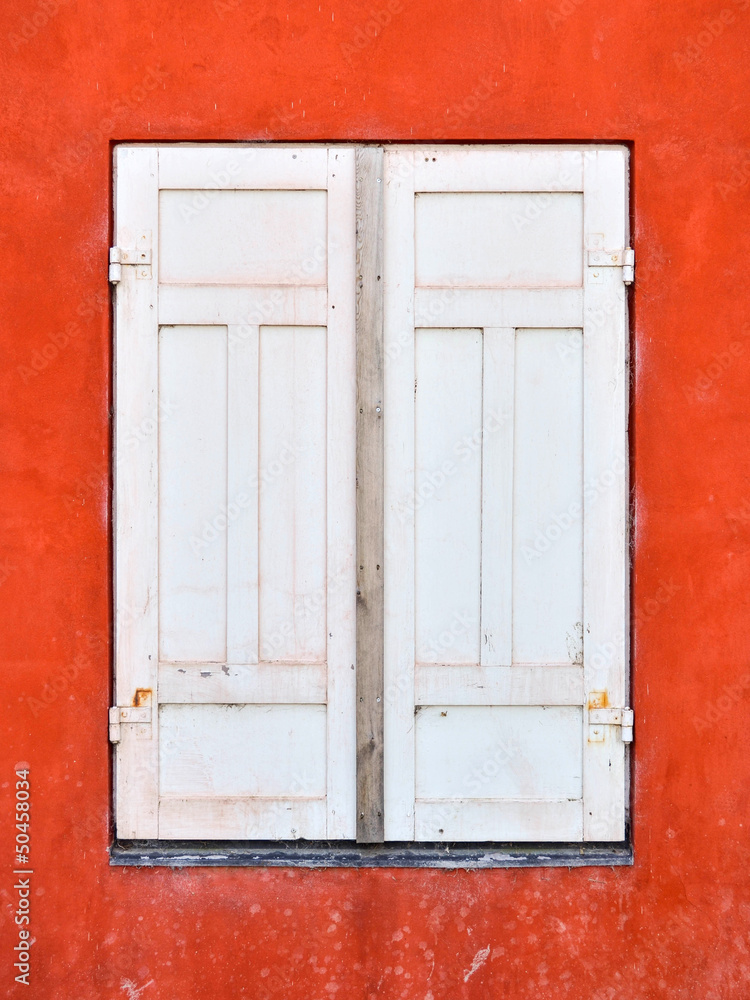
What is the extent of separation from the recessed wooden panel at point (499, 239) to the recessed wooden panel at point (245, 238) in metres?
0.36

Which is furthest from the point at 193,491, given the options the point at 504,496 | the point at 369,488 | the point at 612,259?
the point at 612,259

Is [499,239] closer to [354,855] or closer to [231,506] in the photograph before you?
[231,506]

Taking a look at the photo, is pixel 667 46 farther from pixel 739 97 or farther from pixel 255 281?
pixel 255 281

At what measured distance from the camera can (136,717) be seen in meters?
2.55

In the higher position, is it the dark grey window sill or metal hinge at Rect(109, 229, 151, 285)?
metal hinge at Rect(109, 229, 151, 285)

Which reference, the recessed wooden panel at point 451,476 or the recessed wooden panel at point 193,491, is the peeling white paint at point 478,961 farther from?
the recessed wooden panel at point 193,491

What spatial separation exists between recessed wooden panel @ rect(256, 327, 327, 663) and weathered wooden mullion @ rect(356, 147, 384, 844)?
0.13 meters

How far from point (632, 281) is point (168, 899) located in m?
2.56

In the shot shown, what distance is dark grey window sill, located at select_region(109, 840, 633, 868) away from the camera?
8.34 ft

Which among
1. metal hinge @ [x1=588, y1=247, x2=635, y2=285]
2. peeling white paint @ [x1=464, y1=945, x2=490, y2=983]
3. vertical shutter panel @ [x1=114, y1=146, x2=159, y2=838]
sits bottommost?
peeling white paint @ [x1=464, y1=945, x2=490, y2=983]

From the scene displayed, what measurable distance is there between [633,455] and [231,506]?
→ 4.45 feet

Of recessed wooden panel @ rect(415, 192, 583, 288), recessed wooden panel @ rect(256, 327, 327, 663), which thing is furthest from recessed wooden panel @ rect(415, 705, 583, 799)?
recessed wooden panel @ rect(415, 192, 583, 288)

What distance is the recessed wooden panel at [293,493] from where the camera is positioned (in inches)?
101

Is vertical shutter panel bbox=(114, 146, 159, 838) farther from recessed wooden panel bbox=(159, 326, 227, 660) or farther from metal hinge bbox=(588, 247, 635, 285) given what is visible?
metal hinge bbox=(588, 247, 635, 285)
